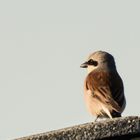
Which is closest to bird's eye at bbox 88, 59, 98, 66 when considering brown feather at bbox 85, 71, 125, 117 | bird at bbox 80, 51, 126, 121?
bird at bbox 80, 51, 126, 121

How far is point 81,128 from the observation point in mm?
4484

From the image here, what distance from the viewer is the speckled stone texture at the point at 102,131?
14.4 feet

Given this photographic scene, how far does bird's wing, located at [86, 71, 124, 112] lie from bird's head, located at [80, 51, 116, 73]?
1.04 ft

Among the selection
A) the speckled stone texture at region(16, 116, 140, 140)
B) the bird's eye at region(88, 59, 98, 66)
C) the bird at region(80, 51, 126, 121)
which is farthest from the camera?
the bird's eye at region(88, 59, 98, 66)

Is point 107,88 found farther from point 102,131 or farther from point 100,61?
point 102,131

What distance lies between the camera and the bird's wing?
28.8 feet

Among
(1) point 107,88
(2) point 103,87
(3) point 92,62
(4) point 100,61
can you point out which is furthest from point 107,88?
(3) point 92,62

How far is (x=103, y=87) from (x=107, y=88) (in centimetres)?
14

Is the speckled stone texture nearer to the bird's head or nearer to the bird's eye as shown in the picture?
the bird's head

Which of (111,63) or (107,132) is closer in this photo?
(107,132)

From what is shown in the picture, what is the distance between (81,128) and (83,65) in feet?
22.0

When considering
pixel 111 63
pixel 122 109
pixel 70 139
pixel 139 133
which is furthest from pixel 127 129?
pixel 111 63

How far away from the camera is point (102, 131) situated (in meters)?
4.43

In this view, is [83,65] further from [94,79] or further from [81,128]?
[81,128]
